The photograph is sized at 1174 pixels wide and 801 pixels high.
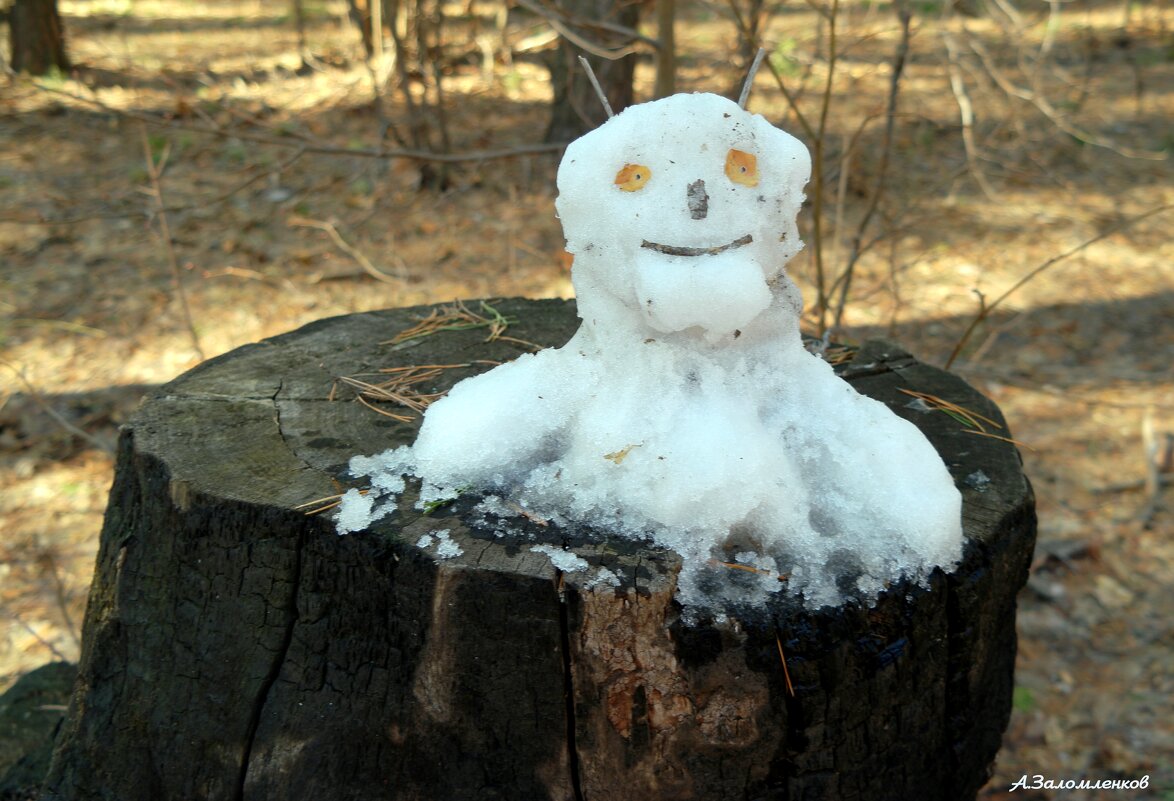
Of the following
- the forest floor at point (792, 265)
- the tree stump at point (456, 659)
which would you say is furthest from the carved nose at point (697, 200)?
the forest floor at point (792, 265)

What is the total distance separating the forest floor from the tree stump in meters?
1.05

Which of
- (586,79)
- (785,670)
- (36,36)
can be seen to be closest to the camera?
(785,670)

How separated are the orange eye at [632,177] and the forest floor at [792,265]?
1.54 metres

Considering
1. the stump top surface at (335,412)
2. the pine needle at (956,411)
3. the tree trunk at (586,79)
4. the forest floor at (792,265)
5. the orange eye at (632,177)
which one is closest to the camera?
the orange eye at (632,177)

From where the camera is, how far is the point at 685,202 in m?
1.80

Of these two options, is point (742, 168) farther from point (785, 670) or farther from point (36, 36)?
point (36, 36)

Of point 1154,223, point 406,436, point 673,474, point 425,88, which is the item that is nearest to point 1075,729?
point 673,474

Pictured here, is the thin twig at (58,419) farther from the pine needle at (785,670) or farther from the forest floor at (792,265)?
the pine needle at (785,670)

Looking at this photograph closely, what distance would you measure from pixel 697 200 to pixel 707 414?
38 cm

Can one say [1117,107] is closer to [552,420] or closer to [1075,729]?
[1075,729]

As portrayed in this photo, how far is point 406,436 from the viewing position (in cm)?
219

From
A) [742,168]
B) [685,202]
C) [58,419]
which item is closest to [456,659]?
[685,202]

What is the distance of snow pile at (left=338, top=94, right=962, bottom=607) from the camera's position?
1.77 meters

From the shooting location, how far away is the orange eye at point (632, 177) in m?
1.82
